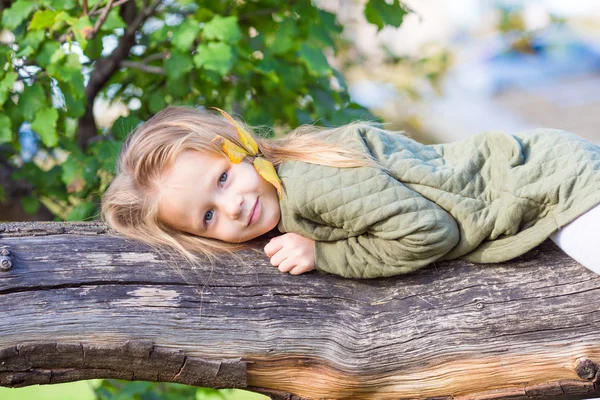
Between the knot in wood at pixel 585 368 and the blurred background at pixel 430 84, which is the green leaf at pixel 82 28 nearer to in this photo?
the blurred background at pixel 430 84

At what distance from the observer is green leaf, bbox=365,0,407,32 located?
291cm

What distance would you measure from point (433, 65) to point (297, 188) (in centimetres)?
424

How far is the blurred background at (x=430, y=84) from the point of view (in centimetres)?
311

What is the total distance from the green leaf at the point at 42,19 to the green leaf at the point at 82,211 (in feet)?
2.26

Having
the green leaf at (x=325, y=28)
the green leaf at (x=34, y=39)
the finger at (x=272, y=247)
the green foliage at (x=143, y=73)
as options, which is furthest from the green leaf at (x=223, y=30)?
the finger at (x=272, y=247)

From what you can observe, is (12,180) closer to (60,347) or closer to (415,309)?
(60,347)

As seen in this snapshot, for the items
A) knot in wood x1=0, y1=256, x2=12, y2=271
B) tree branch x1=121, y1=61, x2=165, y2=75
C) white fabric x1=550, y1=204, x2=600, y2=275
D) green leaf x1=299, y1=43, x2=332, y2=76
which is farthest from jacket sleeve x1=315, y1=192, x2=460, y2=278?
tree branch x1=121, y1=61, x2=165, y2=75

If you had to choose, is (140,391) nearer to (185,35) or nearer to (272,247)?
(272,247)

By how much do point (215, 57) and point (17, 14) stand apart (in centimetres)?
73

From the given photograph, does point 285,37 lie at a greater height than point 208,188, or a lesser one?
greater

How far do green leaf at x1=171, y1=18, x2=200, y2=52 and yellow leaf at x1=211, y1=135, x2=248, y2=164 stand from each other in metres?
0.60

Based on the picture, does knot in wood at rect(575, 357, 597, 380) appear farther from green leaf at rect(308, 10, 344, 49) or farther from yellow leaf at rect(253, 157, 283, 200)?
green leaf at rect(308, 10, 344, 49)

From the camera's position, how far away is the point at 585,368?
6.70ft

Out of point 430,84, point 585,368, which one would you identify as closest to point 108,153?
point 585,368
